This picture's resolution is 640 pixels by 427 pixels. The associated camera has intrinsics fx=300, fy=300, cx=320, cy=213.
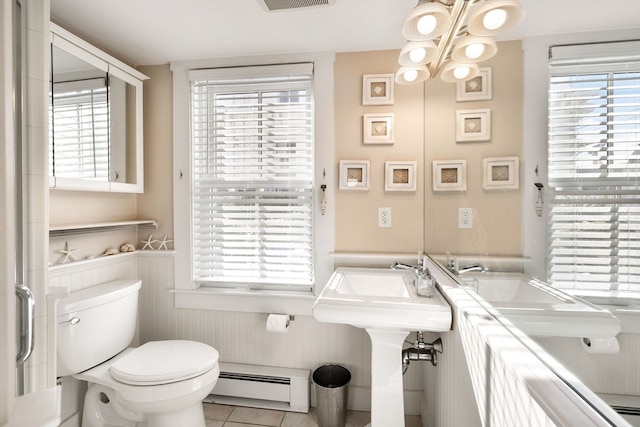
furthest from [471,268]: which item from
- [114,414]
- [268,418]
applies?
[114,414]

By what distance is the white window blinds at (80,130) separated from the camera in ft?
4.80

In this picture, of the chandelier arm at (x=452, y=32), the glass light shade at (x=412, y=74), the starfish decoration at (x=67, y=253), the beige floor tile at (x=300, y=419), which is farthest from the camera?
the beige floor tile at (x=300, y=419)

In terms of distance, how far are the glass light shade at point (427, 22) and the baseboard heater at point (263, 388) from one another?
189 centimetres

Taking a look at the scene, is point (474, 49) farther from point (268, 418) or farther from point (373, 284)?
point (268, 418)

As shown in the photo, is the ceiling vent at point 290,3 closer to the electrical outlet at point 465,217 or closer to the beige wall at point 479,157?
the beige wall at point 479,157

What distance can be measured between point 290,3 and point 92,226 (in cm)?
152

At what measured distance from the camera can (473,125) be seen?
3.67 ft

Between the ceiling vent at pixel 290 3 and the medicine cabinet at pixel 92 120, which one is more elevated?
the ceiling vent at pixel 290 3

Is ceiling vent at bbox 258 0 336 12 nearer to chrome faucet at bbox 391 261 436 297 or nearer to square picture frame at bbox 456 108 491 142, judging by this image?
square picture frame at bbox 456 108 491 142

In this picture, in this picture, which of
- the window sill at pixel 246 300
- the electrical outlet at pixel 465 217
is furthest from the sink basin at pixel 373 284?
the electrical outlet at pixel 465 217

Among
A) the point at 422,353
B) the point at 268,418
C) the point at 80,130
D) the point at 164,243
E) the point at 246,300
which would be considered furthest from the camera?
the point at 164,243

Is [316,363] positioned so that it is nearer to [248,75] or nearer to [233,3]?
[248,75]

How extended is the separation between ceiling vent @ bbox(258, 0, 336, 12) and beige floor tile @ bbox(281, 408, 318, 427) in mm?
2204

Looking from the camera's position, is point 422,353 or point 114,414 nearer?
point 422,353
